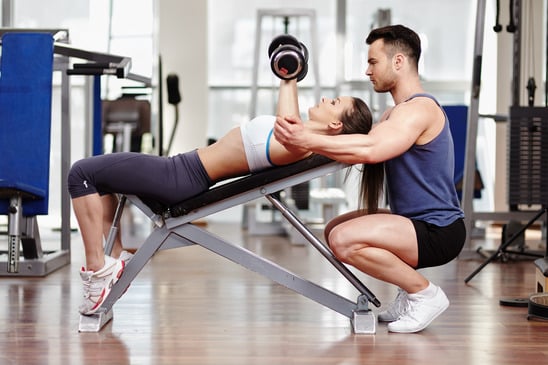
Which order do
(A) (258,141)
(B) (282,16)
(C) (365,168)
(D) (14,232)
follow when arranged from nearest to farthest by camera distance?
(A) (258,141), (C) (365,168), (D) (14,232), (B) (282,16)

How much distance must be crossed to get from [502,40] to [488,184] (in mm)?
1142

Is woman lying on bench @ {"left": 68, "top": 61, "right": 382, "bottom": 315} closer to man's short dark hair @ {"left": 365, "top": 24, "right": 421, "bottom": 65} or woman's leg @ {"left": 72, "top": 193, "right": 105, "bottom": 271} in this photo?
woman's leg @ {"left": 72, "top": 193, "right": 105, "bottom": 271}

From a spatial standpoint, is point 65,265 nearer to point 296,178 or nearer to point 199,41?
point 296,178

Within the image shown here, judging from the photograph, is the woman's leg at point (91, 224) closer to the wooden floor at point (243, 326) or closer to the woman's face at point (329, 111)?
the wooden floor at point (243, 326)

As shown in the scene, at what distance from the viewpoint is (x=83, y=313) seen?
2582 millimetres

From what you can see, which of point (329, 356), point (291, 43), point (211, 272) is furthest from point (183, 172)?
point (211, 272)

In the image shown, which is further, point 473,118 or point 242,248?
point 473,118

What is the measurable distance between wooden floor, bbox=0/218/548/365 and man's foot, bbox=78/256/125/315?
0.29 ft

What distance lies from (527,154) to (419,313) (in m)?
1.87

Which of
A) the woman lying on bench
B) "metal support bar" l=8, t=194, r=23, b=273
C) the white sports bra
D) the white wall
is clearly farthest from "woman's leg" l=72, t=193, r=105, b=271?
the white wall

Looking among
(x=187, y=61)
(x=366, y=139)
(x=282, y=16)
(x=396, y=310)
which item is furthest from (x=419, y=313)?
(x=187, y=61)

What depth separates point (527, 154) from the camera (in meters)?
4.14

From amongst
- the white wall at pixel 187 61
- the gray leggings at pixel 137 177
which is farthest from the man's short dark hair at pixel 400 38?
the white wall at pixel 187 61

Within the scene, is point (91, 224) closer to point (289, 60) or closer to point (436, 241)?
point (289, 60)
